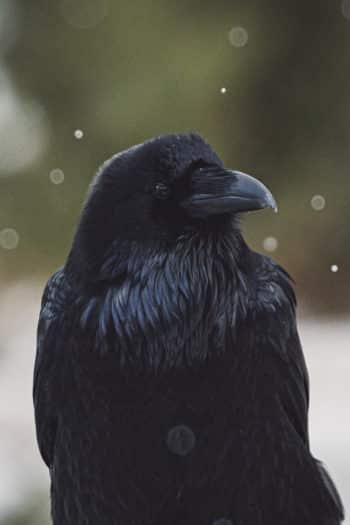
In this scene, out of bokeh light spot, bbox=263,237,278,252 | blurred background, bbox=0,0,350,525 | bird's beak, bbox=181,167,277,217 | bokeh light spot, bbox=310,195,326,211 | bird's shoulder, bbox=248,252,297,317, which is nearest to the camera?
bird's beak, bbox=181,167,277,217

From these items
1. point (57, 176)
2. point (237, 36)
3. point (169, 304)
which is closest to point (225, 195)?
point (169, 304)

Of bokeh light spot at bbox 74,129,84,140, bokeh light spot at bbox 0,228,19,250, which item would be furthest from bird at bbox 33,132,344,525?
bokeh light spot at bbox 0,228,19,250

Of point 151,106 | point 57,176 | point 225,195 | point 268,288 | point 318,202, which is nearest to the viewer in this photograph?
point 225,195

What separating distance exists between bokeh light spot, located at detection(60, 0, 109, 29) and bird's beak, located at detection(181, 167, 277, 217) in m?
4.69

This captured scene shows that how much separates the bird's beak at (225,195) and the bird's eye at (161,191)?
0.06 metres

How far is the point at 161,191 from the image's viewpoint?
352 cm

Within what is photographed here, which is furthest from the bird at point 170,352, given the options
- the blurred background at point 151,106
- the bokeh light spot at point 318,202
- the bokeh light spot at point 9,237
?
the bokeh light spot at point 318,202

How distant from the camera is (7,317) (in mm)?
8945

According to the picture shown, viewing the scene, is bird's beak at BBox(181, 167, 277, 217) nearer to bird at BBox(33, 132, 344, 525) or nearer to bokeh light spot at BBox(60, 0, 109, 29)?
bird at BBox(33, 132, 344, 525)

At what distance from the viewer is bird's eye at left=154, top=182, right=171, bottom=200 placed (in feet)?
11.5

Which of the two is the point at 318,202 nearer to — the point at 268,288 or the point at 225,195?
the point at 268,288

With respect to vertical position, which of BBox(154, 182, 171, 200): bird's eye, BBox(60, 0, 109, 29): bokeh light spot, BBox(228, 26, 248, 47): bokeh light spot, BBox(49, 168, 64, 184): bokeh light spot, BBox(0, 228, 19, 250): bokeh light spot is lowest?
BBox(154, 182, 171, 200): bird's eye

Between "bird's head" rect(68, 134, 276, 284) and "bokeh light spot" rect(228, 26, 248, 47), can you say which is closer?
"bird's head" rect(68, 134, 276, 284)

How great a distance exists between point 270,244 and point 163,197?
5107 millimetres
